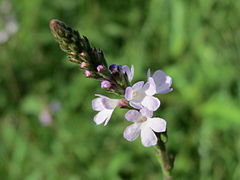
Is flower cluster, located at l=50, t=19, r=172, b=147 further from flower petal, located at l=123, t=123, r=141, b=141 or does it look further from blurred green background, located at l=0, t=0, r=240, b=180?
blurred green background, located at l=0, t=0, r=240, b=180

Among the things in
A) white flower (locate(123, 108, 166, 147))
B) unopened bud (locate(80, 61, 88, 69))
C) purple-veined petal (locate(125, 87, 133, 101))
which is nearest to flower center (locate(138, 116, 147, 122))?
white flower (locate(123, 108, 166, 147))

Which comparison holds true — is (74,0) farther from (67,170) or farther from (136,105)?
(136,105)

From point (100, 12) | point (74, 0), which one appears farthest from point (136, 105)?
point (74, 0)

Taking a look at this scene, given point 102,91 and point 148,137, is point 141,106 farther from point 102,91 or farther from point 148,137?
point 102,91

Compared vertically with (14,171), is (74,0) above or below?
above

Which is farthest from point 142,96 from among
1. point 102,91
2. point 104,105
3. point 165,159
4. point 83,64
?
point 102,91

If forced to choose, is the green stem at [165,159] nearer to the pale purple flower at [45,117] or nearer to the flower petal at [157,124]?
the flower petal at [157,124]
